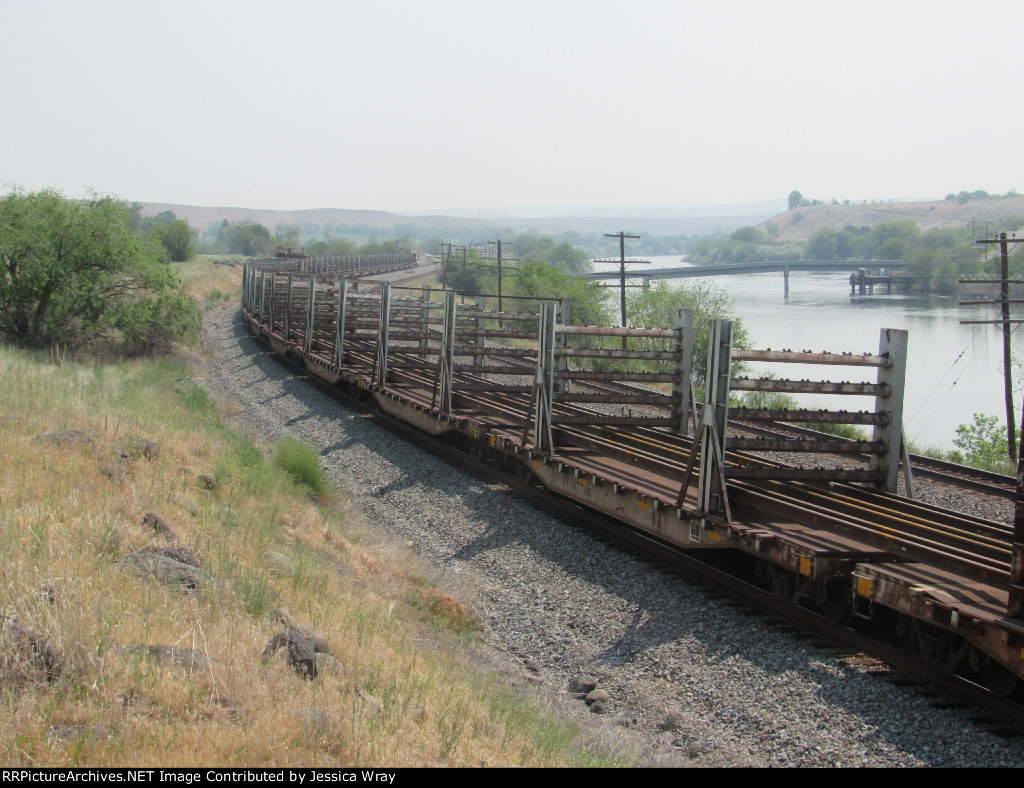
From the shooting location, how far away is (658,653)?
6750mm

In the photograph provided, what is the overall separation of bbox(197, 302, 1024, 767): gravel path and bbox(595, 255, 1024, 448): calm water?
70.8 ft

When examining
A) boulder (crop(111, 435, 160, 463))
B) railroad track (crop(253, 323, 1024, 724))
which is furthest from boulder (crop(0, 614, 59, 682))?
boulder (crop(111, 435, 160, 463))

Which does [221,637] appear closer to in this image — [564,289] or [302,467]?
[302,467]

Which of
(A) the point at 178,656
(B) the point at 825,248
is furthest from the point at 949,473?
(B) the point at 825,248

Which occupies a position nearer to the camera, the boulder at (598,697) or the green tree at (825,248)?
the boulder at (598,697)

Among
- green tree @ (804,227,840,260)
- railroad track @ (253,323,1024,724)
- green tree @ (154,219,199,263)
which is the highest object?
green tree @ (804,227,840,260)

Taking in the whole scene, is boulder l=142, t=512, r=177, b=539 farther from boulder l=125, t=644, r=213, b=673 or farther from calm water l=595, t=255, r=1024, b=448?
calm water l=595, t=255, r=1024, b=448

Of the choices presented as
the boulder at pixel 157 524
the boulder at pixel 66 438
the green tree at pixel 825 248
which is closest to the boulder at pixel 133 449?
the boulder at pixel 66 438

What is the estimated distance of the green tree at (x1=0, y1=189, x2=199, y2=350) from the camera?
23688 millimetres

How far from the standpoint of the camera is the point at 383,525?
441 inches

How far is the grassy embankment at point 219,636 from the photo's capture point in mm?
4102

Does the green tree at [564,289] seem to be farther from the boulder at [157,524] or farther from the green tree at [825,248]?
the green tree at [825,248]

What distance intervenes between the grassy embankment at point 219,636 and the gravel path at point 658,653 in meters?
0.66

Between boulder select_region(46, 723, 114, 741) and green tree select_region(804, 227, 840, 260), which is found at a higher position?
green tree select_region(804, 227, 840, 260)
